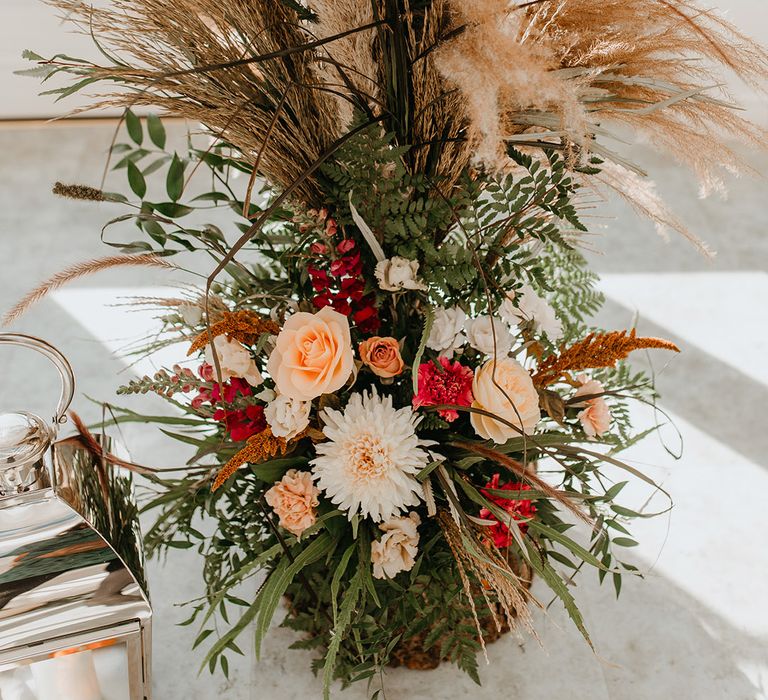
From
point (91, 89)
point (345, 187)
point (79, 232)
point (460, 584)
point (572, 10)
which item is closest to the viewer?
point (572, 10)

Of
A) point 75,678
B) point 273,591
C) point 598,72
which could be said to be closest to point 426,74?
point 598,72

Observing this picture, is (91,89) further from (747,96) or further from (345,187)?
(747,96)

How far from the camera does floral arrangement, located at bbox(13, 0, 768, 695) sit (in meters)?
0.75

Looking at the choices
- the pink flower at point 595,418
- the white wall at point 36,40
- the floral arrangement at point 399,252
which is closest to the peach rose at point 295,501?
the floral arrangement at point 399,252

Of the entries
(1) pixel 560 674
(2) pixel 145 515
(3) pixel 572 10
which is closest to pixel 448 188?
(3) pixel 572 10

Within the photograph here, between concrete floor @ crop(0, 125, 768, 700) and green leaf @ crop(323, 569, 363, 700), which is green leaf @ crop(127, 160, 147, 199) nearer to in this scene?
concrete floor @ crop(0, 125, 768, 700)

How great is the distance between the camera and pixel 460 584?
1.00m

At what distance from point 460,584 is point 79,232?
1454 millimetres

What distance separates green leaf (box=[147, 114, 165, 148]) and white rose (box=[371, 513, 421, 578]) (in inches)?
20.5

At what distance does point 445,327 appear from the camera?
91 cm

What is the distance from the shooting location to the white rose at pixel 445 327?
0.92 m

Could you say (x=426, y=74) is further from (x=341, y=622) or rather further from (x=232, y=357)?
(x=341, y=622)

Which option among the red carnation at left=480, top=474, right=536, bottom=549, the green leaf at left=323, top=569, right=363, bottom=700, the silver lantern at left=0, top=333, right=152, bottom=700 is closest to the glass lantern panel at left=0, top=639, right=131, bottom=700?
the silver lantern at left=0, top=333, right=152, bottom=700

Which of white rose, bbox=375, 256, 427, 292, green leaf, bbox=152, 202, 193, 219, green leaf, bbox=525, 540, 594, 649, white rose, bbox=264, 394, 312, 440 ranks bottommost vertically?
green leaf, bbox=525, 540, 594, 649
